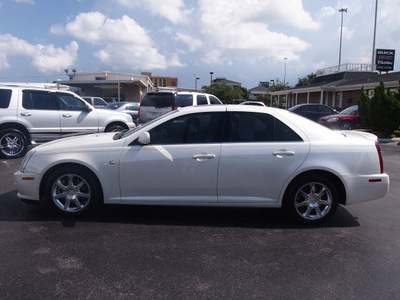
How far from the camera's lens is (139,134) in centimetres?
450

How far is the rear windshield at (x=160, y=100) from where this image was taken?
11.9 metres

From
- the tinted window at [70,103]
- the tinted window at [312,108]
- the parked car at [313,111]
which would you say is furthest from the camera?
the tinted window at [312,108]

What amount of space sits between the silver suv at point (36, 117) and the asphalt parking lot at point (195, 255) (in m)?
4.18

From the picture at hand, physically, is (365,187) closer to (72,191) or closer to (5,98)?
(72,191)

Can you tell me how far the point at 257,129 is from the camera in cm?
454

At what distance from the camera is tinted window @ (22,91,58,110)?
8891 millimetres

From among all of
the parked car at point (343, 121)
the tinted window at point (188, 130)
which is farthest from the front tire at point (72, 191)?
the parked car at point (343, 121)

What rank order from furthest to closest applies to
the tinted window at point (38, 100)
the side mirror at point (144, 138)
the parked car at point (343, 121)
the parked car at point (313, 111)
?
1. the parked car at point (313, 111)
2. the parked car at point (343, 121)
3. the tinted window at point (38, 100)
4. the side mirror at point (144, 138)

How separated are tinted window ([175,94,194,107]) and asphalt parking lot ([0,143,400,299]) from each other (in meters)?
7.35

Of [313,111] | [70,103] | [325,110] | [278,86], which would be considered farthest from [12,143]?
[278,86]

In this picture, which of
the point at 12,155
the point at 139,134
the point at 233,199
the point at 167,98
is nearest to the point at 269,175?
the point at 233,199

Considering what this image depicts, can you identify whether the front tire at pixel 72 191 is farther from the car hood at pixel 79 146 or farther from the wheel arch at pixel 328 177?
the wheel arch at pixel 328 177

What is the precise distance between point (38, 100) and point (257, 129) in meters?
6.78

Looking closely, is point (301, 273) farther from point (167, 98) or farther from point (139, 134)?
point (167, 98)
